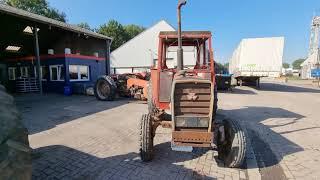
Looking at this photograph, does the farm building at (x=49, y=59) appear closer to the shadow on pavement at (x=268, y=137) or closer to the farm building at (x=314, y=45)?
the shadow on pavement at (x=268, y=137)

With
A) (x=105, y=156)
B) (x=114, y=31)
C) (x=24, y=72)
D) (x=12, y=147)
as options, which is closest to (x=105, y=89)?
(x=105, y=156)

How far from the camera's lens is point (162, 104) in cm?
538

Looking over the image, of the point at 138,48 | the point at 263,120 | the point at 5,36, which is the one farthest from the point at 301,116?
the point at 138,48

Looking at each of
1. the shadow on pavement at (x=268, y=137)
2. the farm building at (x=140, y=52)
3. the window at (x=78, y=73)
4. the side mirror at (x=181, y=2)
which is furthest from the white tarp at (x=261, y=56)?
the side mirror at (x=181, y=2)

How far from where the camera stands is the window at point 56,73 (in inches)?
675

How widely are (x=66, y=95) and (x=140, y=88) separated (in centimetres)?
674

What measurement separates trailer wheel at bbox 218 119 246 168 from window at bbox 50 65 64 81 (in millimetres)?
15020

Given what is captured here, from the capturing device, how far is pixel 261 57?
19.3 metres

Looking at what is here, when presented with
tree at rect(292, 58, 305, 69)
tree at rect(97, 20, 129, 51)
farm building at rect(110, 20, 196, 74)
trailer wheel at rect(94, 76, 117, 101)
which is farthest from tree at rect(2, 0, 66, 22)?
tree at rect(292, 58, 305, 69)

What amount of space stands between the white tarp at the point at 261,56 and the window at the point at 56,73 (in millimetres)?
14499

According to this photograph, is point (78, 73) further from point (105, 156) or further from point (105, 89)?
point (105, 156)

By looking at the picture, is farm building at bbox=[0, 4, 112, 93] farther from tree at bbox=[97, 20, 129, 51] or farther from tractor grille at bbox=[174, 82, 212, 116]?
tree at bbox=[97, 20, 129, 51]

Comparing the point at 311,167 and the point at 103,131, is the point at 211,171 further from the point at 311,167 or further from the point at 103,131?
the point at 103,131

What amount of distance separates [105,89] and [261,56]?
1319 cm
